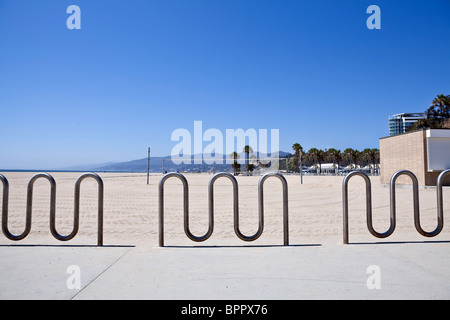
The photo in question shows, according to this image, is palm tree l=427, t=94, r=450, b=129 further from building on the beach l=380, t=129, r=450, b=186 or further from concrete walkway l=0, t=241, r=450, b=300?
concrete walkway l=0, t=241, r=450, b=300

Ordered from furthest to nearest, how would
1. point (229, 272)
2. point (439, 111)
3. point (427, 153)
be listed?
point (439, 111), point (427, 153), point (229, 272)

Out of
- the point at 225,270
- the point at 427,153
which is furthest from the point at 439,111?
the point at 225,270

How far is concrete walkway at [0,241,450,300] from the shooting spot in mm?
2146

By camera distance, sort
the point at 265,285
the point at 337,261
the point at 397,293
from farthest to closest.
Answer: the point at 337,261, the point at 265,285, the point at 397,293

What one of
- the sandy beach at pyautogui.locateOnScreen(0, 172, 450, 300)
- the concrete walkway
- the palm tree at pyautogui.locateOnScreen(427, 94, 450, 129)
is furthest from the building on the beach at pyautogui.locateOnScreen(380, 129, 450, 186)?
the palm tree at pyautogui.locateOnScreen(427, 94, 450, 129)

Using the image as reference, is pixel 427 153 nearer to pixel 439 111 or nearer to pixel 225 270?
pixel 225 270

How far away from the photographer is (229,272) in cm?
256

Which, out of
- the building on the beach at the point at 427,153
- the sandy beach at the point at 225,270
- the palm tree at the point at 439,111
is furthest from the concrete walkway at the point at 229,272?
the palm tree at the point at 439,111

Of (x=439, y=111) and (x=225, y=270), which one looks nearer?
(x=225, y=270)

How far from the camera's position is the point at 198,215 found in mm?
6664

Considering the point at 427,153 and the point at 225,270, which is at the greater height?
the point at 427,153
